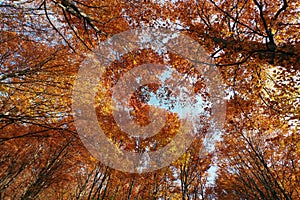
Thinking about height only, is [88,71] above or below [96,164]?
above

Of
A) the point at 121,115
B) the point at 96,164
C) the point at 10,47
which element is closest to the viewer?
the point at 10,47

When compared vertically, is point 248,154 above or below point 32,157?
above

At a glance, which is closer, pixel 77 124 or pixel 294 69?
pixel 294 69

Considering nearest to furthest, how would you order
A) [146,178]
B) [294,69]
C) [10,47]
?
[294,69] → [10,47] → [146,178]

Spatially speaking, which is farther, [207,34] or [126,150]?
[126,150]

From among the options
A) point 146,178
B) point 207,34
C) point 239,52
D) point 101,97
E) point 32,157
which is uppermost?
point 207,34

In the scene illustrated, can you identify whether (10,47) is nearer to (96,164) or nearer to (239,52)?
(96,164)

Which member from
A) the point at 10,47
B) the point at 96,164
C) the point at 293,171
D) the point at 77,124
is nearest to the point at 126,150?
the point at 96,164

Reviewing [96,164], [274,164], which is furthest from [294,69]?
[96,164]

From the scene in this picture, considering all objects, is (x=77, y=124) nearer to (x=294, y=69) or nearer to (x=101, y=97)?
(x=101, y=97)
